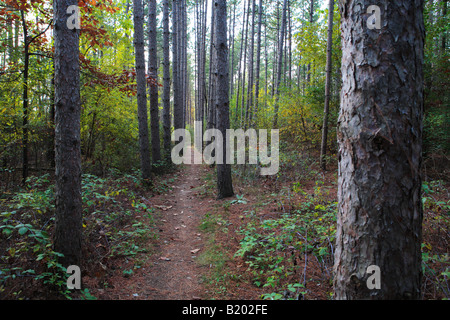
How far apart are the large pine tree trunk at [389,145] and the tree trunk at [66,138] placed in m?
3.29

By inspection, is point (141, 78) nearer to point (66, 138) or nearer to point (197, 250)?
point (66, 138)

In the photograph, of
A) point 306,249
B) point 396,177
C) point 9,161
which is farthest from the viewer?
point 9,161

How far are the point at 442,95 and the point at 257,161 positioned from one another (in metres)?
6.13

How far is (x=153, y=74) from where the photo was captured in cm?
1023

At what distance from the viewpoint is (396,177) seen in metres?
1.72

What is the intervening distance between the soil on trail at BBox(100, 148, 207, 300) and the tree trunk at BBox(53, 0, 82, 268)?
84 cm

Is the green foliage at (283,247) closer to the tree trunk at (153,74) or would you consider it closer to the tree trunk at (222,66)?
the tree trunk at (222,66)

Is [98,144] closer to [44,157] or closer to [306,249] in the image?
[44,157]

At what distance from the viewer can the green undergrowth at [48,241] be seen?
2.79 meters

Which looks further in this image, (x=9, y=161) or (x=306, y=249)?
(x=9, y=161)

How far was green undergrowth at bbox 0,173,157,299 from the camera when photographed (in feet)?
9.16

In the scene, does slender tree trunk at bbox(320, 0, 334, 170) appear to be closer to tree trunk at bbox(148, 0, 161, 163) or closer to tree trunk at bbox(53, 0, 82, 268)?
tree trunk at bbox(148, 0, 161, 163)

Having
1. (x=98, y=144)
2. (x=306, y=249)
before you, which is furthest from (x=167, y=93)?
(x=306, y=249)

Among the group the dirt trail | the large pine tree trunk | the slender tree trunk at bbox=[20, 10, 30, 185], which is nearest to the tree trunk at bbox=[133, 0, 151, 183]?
the dirt trail
